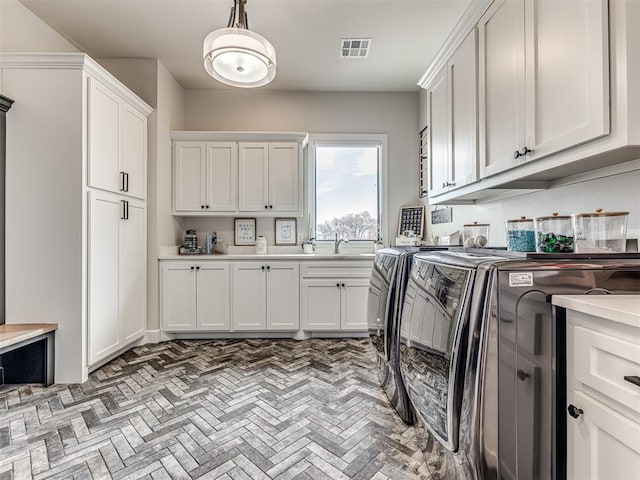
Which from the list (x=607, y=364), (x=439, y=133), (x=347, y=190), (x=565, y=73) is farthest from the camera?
(x=347, y=190)

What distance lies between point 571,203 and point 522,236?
0.43 meters

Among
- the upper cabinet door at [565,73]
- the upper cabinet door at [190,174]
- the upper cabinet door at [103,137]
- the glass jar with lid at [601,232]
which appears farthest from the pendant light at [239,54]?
the glass jar with lid at [601,232]

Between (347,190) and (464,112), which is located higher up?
(464,112)

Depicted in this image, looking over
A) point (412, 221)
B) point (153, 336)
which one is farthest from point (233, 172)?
point (412, 221)

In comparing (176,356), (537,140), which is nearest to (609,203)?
(537,140)

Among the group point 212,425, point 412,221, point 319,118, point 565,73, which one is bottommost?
point 212,425

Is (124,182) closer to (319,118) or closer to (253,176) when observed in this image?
(253,176)

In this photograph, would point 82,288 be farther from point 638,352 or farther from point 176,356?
point 638,352

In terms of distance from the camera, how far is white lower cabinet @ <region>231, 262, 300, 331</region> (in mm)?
3340

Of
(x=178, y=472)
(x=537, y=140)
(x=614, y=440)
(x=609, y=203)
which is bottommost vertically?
(x=178, y=472)

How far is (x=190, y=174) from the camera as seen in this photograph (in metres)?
3.62

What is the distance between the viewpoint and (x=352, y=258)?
3.38 m

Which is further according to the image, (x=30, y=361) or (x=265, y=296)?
(x=265, y=296)

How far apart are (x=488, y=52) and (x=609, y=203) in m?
1.01
